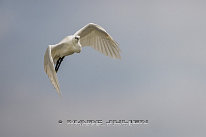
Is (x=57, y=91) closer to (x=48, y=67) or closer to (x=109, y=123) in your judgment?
(x=48, y=67)

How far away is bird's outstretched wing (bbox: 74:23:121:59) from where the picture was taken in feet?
41.4

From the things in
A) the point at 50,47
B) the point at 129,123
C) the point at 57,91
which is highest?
the point at 50,47

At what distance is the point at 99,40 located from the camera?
42.4 ft

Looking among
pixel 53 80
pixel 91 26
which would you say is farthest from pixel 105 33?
pixel 53 80

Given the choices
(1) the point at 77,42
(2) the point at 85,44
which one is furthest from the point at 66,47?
(2) the point at 85,44

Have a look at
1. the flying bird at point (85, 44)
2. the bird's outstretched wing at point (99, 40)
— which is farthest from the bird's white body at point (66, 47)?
the bird's outstretched wing at point (99, 40)

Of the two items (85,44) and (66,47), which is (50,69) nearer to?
(66,47)

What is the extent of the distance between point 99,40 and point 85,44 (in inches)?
17.1

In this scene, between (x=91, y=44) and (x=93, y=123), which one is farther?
(x=91, y=44)

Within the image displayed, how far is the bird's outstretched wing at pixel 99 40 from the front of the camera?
12.6 meters

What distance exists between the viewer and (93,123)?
1198 cm

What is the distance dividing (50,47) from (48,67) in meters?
0.85

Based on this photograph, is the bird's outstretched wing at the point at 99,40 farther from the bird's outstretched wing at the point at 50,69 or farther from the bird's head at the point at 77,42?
the bird's outstretched wing at the point at 50,69

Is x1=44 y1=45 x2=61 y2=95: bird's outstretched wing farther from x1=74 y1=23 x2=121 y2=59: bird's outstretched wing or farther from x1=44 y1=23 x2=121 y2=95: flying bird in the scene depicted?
x1=74 y1=23 x2=121 y2=59: bird's outstretched wing
